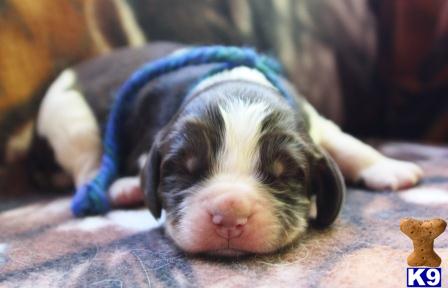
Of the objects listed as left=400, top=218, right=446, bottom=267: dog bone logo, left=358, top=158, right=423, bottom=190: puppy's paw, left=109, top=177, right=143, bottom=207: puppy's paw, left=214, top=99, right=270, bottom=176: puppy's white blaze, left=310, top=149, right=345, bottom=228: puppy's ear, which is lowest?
left=358, top=158, right=423, bottom=190: puppy's paw

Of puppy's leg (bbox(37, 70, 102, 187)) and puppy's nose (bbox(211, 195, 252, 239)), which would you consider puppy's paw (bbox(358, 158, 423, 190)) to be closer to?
puppy's nose (bbox(211, 195, 252, 239))

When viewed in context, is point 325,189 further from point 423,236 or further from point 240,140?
point 423,236

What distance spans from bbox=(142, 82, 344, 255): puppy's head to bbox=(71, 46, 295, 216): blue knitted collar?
15.0 inches

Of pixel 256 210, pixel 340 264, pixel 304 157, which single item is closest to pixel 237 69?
pixel 304 157

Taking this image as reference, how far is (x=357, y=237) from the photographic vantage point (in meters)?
1.89

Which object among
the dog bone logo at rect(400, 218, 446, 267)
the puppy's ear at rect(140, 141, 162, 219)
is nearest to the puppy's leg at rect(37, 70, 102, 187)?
the puppy's ear at rect(140, 141, 162, 219)

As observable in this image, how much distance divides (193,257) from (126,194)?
846 millimetres

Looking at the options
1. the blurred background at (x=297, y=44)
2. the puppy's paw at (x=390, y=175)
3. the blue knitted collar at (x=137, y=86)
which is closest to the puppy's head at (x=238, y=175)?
the blue knitted collar at (x=137, y=86)

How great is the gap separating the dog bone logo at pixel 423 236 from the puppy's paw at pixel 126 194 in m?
1.34

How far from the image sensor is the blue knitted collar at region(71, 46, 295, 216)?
2.43 meters

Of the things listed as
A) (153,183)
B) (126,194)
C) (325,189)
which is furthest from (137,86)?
(325,189)

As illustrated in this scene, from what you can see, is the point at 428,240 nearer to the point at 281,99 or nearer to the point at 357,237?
the point at 357,237

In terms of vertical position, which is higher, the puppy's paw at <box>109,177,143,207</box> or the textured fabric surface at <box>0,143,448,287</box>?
the textured fabric surface at <box>0,143,448,287</box>

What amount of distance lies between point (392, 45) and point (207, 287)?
2904mm
